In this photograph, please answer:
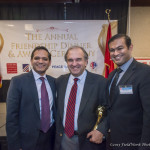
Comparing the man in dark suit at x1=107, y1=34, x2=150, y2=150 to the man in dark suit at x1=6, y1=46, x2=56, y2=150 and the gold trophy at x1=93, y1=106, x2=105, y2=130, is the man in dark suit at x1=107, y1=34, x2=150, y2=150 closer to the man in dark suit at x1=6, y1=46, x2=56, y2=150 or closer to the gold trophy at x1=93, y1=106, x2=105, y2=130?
the gold trophy at x1=93, y1=106, x2=105, y2=130

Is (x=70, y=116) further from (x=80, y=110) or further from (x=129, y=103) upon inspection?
(x=129, y=103)

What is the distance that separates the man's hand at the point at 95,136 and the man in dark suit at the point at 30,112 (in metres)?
0.54

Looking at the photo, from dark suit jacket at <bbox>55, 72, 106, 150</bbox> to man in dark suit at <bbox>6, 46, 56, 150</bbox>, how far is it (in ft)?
0.57

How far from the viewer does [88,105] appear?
57.8 inches

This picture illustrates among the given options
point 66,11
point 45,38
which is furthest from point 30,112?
point 66,11

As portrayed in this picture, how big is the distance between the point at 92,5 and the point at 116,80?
7.13 ft

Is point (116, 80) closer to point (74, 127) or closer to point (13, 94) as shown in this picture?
point (74, 127)

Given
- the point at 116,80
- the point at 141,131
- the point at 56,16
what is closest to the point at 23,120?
the point at 116,80

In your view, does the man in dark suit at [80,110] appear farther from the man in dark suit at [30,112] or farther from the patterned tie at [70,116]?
the man in dark suit at [30,112]

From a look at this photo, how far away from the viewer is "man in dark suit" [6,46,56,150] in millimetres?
1476

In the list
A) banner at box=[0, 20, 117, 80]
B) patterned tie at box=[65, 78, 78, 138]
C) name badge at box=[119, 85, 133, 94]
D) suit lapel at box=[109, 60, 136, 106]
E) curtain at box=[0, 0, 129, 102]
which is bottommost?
patterned tie at box=[65, 78, 78, 138]

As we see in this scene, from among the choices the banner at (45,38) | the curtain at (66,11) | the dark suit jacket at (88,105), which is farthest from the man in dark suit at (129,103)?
the curtain at (66,11)

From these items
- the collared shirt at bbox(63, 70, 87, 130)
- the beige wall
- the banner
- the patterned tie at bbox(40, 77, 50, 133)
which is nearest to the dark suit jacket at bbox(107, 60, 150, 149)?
the collared shirt at bbox(63, 70, 87, 130)

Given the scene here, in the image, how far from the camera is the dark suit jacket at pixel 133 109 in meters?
1.29
